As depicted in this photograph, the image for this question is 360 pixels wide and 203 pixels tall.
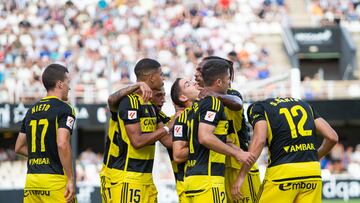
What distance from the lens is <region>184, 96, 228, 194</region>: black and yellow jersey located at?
8.65 m

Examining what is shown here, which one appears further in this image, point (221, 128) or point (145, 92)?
point (145, 92)

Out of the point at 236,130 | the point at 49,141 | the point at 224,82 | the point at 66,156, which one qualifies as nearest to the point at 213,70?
the point at 224,82

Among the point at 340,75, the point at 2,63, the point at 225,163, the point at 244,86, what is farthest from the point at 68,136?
the point at 340,75

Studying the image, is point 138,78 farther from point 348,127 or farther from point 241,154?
point 348,127

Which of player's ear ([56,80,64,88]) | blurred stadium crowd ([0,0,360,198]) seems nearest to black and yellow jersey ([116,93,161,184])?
player's ear ([56,80,64,88])

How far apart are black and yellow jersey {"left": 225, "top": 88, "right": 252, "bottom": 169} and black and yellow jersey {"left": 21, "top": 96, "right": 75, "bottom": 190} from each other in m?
1.71

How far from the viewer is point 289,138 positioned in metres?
8.92

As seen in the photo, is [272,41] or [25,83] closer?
[25,83]

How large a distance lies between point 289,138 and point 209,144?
0.93 metres

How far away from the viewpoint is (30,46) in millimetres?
27484

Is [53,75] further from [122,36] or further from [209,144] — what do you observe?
[122,36]

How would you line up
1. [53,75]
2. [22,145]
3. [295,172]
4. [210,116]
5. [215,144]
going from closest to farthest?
[215,144] < [210,116] < [295,172] < [53,75] < [22,145]

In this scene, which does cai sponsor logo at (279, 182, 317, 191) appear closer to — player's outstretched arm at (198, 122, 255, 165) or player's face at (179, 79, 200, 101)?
player's outstretched arm at (198, 122, 255, 165)

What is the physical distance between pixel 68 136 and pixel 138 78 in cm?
97
